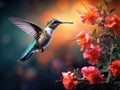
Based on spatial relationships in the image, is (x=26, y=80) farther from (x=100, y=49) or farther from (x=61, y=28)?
(x=100, y=49)

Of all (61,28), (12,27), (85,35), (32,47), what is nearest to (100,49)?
(85,35)

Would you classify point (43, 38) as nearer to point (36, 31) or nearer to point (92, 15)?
point (36, 31)

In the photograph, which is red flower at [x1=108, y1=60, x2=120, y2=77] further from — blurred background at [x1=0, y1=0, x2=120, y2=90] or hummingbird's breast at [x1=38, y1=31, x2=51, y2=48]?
blurred background at [x1=0, y1=0, x2=120, y2=90]

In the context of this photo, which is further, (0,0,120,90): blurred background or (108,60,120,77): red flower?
(0,0,120,90): blurred background

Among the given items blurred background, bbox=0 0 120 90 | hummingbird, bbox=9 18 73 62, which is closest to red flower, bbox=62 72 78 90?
hummingbird, bbox=9 18 73 62

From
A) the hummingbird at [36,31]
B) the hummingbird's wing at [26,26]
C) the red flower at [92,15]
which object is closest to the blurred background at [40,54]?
the hummingbird at [36,31]

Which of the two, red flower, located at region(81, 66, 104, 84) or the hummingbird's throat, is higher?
the hummingbird's throat
